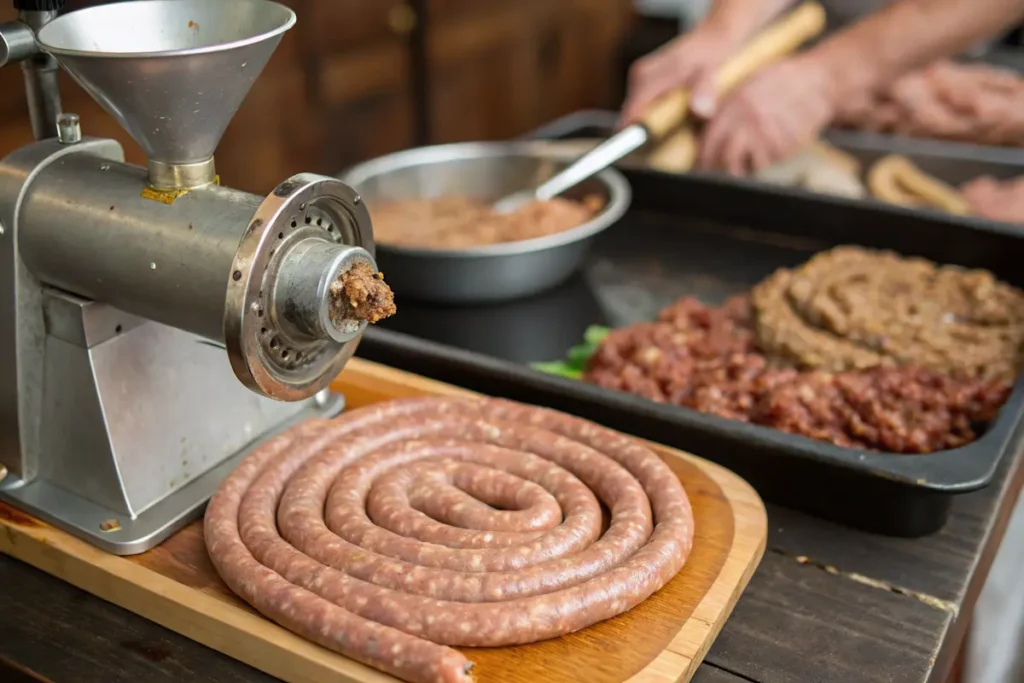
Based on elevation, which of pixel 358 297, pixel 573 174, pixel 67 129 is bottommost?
pixel 573 174

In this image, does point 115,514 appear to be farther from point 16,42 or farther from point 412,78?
point 412,78

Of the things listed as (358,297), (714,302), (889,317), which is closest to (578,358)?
(714,302)

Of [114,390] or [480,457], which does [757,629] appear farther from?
[114,390]

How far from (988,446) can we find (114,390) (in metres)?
1.27

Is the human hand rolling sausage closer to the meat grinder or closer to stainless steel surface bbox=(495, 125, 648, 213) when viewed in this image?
stainless steel surface bbox=(495, 125, 648, 213)

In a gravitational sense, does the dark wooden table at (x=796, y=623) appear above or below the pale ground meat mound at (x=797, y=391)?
below

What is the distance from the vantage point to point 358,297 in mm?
1182

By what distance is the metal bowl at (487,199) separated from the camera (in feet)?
6.79

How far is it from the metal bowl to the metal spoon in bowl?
6 centimetres

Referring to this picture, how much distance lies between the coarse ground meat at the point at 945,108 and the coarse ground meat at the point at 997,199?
1.19 feet

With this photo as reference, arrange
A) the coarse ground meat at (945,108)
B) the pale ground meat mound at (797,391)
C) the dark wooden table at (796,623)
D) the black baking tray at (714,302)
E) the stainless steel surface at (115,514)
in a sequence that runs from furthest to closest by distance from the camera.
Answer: the coarse ground meat at (945,108), the pale ground meat mound at (797,391), the black baking tray at (714,302), the stainless steel surface at (115,514), the dark wooden table at (796,623)

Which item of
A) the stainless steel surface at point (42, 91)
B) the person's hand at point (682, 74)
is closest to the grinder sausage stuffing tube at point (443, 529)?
the stainless steel surface at point (42, 91)

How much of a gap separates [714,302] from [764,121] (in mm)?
762

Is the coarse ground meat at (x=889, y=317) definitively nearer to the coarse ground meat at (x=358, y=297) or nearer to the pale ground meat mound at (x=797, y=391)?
the pale ground meat mound at (x=797, y=391)
